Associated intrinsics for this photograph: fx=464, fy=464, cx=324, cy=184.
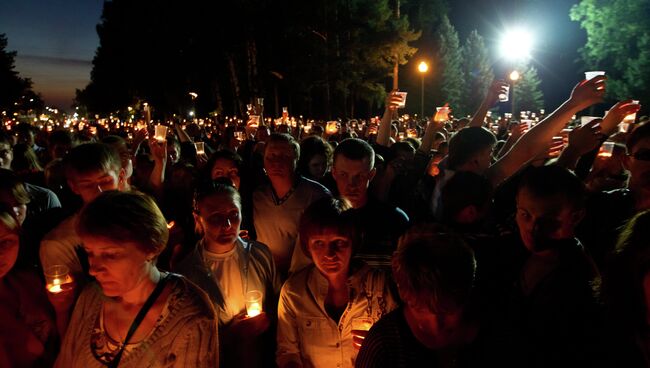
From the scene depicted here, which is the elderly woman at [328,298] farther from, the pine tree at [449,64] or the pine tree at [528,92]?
the pine tree at [528,92]

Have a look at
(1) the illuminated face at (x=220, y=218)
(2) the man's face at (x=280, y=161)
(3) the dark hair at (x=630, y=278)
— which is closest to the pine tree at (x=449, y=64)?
(2) the man's face at (x=280, y=161)

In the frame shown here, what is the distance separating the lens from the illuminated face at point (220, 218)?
119 inches

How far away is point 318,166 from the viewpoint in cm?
569

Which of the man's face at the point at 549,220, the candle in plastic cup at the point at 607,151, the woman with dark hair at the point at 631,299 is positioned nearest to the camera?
the woman with dark hair at the point at 631,299

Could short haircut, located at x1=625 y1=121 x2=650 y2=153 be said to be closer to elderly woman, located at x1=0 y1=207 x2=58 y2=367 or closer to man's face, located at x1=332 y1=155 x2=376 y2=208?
man's face, located at x1=332 y1=155 x2=376 y2=208

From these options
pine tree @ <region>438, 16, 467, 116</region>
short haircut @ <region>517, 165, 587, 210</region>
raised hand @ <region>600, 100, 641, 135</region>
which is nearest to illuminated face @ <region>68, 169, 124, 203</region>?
short haircut @ <region>517, 165, 587, 210</region>

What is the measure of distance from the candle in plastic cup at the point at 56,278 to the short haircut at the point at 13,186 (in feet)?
3.02

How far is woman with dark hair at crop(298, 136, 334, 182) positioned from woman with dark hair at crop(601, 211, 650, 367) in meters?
3.79

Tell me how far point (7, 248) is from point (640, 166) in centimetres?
413

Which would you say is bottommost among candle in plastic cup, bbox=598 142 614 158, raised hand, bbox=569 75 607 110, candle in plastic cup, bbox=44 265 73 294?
candle in plastic cup, bbox=44 265 73 294

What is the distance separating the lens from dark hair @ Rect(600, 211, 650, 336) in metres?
1.99

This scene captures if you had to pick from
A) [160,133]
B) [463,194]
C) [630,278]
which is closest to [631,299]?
[630,278]

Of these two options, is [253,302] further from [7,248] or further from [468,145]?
[468,145]

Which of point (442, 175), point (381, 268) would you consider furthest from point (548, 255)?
point (442, 175)
